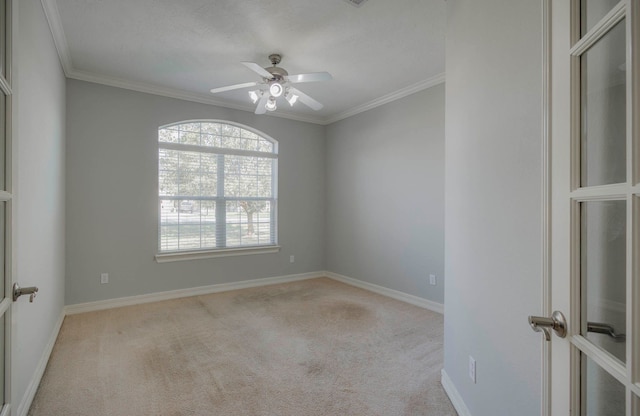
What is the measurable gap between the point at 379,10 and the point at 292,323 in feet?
9.84

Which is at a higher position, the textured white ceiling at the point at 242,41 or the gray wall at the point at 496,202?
the textured white ceiling at the point at 242,41

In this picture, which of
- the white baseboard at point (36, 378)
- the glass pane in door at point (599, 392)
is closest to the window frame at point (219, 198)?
the white baseboard at point (36, 378)

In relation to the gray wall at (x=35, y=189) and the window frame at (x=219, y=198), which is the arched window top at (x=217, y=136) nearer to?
the window frame at (x=219, y=198)

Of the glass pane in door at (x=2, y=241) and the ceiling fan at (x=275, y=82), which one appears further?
the ceiling fan at (x=275, y=82)

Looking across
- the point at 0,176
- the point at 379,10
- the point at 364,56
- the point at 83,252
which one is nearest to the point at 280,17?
the point at 379,10

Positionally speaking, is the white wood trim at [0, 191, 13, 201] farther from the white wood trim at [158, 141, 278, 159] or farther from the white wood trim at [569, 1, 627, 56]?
the white wood trim at [158, 141, 278, 159]

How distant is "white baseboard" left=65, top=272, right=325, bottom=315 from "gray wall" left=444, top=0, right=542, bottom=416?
337 centimetres

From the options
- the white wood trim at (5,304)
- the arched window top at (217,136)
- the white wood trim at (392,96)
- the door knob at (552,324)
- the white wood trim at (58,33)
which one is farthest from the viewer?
the arched window top at (217,136)

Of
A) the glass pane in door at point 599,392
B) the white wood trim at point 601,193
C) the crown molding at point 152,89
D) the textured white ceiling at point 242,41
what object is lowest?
the glass pane in door at point 599,392

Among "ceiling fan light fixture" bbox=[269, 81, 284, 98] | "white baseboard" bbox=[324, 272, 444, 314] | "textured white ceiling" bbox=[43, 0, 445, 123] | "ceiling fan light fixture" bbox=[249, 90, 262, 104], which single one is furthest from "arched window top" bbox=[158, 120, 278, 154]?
"white baseboard" bbox=[324, 272, 444, 314]

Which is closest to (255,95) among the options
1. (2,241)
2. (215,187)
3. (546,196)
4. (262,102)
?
(262,102)

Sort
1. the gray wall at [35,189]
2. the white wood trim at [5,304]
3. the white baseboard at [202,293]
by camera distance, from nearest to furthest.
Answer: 1. the white wood trim at [5,304]
2. the gray wall at [35,189]
3. the white baseboard at [202,293]

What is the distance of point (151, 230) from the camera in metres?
4.02

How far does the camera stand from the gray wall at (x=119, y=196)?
357 cm
